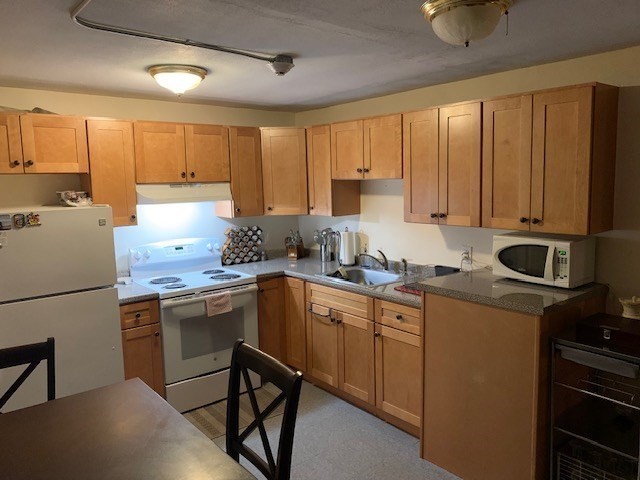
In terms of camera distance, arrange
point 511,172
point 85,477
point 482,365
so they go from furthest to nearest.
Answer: point 511,172
point 482,365
point 85,477

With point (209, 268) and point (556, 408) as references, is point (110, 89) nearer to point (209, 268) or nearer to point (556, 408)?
point (209, 268)

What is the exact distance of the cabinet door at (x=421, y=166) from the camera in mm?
3182

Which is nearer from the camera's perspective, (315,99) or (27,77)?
(27,77)

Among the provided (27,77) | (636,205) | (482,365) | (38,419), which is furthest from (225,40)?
(636,205)

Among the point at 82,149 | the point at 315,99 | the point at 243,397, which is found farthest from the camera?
the point at 315,99

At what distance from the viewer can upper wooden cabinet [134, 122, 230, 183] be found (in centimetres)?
363

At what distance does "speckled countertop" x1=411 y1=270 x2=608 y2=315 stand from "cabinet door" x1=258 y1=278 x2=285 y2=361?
1.50m

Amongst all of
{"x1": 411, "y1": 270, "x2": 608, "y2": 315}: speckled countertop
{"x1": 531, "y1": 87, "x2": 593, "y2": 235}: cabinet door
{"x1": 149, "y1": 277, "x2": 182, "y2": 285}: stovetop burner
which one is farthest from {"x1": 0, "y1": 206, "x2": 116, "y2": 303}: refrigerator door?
{"x1": 531, "y1": 87, "x2": 593, "y2": 235}: cabinet door

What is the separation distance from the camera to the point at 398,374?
10.4ft

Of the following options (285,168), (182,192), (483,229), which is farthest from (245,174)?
(483,229)

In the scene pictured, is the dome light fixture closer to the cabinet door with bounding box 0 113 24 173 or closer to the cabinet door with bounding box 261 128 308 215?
the cabinet door with bounding box 0 113 24 173

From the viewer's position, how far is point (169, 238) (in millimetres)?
4102

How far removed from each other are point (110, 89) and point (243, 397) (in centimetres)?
246

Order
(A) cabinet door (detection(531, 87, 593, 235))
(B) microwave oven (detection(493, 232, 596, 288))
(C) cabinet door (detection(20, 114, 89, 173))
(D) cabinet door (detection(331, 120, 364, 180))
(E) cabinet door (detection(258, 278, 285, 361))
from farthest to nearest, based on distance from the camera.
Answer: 1. (E) cabinet door (detection(258, 278, 285, 361))
2. (D) cabinet door (detection(331, 120, 364, 180))
3. (C) cabinet door (detection(20, 114, 89, 173))
4. (B) microwave oven (detection(493, 232, 596, 288))
5. (A) cabinet door (detection(531, 87, 593, 235))
